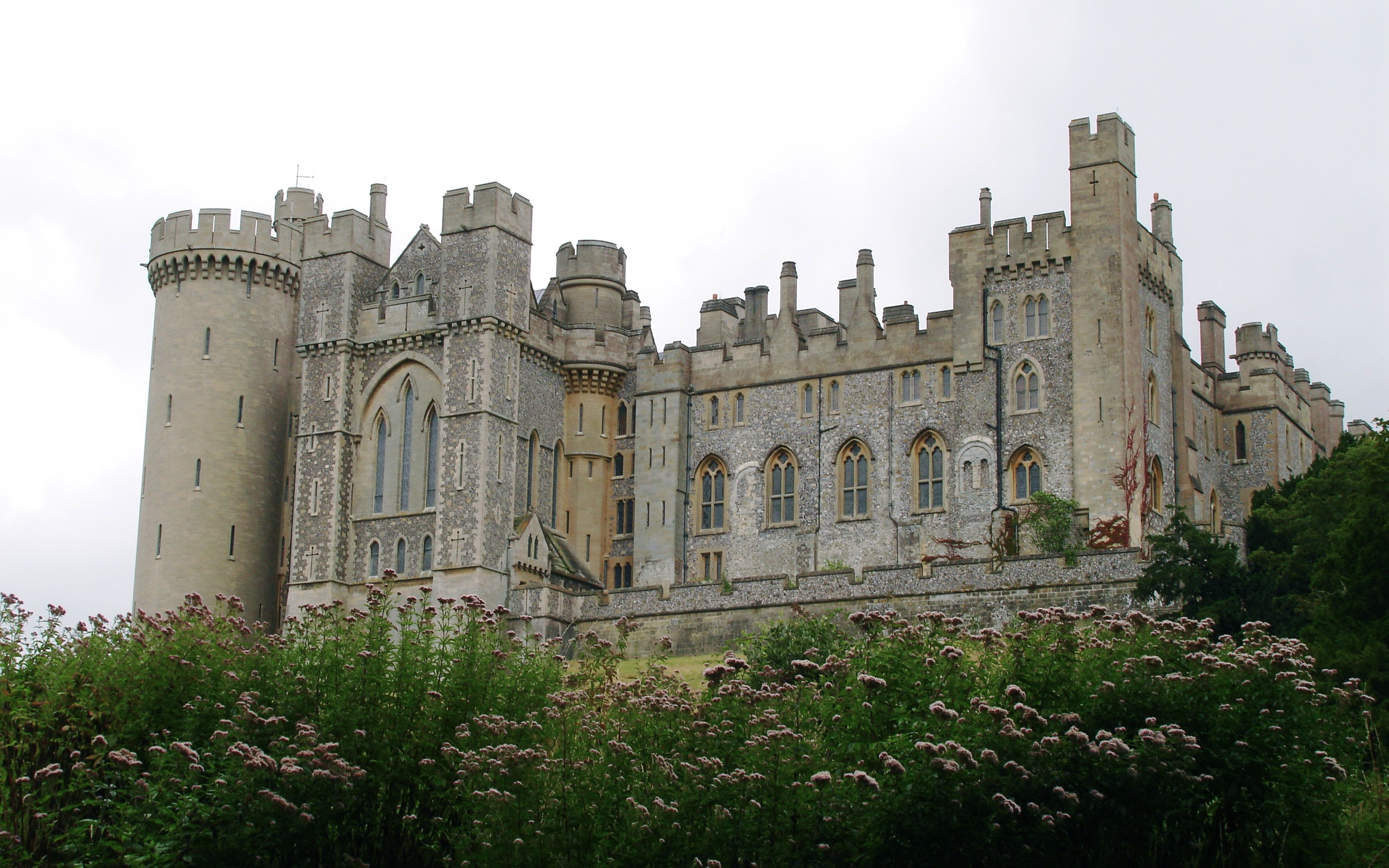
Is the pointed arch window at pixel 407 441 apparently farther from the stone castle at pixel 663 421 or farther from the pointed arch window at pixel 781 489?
the pointed arch window at pixel 781 489

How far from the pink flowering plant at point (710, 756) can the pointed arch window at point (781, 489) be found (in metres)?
29.7

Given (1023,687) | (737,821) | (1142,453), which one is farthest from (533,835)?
(1142,453)

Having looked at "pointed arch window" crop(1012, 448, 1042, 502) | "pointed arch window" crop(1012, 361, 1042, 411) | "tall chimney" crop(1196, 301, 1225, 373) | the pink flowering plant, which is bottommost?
the pink flowering plant

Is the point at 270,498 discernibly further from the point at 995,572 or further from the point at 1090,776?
the point at 1090,776

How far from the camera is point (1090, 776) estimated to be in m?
19.0

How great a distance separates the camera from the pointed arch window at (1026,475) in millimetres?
47812

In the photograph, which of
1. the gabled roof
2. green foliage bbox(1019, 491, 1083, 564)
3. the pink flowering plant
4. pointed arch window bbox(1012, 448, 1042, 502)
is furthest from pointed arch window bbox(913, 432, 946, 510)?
the pink flowering plant

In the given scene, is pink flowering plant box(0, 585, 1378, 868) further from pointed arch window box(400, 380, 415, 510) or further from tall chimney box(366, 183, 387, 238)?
tall chimney box(366, 183, 387, 238)

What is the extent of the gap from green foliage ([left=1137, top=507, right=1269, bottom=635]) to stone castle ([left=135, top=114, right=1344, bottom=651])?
2721 millimetres

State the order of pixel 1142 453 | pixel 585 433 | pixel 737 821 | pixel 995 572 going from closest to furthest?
1. pixel 737 821
2. pixel 995 572
3. pixel 1142 453
4. pixel 585 433

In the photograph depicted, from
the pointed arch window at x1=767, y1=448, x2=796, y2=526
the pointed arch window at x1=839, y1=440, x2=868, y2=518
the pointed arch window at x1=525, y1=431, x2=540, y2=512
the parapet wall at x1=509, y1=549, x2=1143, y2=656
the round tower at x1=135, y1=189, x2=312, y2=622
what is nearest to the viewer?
the parapet wall at x1=509, y1=549, x2=1143, y2=656

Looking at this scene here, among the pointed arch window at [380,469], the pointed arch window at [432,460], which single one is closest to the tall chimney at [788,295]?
the pointed arch window at [432,460]

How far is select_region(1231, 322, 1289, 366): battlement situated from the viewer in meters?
56.5

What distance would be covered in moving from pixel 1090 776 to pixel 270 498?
1607 inches
